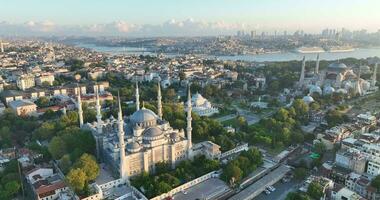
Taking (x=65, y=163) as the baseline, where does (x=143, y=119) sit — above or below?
above

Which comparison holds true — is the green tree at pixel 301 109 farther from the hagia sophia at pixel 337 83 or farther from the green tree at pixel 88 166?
the green tree at pixel 88 166

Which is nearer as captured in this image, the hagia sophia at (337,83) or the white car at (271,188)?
the white car at (271,188)

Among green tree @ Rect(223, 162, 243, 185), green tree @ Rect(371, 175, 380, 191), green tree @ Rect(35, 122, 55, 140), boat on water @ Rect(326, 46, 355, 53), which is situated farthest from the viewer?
boat on water @ Rect(326, 46, 355, 53)

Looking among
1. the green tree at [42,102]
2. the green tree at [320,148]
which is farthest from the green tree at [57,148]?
the green tree at [320,148]

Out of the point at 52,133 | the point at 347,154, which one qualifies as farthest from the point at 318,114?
the point at 52,133

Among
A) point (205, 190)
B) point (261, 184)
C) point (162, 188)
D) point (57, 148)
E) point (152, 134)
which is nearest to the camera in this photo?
point (162, 188)

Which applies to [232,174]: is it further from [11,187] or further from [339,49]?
[339,49]

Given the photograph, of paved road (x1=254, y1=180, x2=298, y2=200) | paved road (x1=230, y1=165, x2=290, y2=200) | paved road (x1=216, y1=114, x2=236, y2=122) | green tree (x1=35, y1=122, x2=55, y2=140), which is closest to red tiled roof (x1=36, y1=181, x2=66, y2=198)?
green tree (x1=35, y1=122, x2=55, y2=140)

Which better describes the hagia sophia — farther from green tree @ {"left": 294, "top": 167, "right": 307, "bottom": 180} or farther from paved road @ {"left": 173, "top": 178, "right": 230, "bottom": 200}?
paved road @ {"left": 173, "top": 178, "right": 230, "bottom": 200}

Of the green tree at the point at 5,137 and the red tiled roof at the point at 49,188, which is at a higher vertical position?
the green tree at the point at 5,137

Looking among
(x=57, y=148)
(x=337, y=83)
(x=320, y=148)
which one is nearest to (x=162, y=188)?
(x=57, y=148)

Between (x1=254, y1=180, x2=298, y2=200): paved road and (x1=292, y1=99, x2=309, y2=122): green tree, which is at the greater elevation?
(x1=292, y1=99, x2=309, y2=122): green tree

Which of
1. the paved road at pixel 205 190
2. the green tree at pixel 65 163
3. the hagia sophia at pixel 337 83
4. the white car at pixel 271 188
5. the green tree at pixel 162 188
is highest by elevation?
the hagia sophia at pixel 337 83
